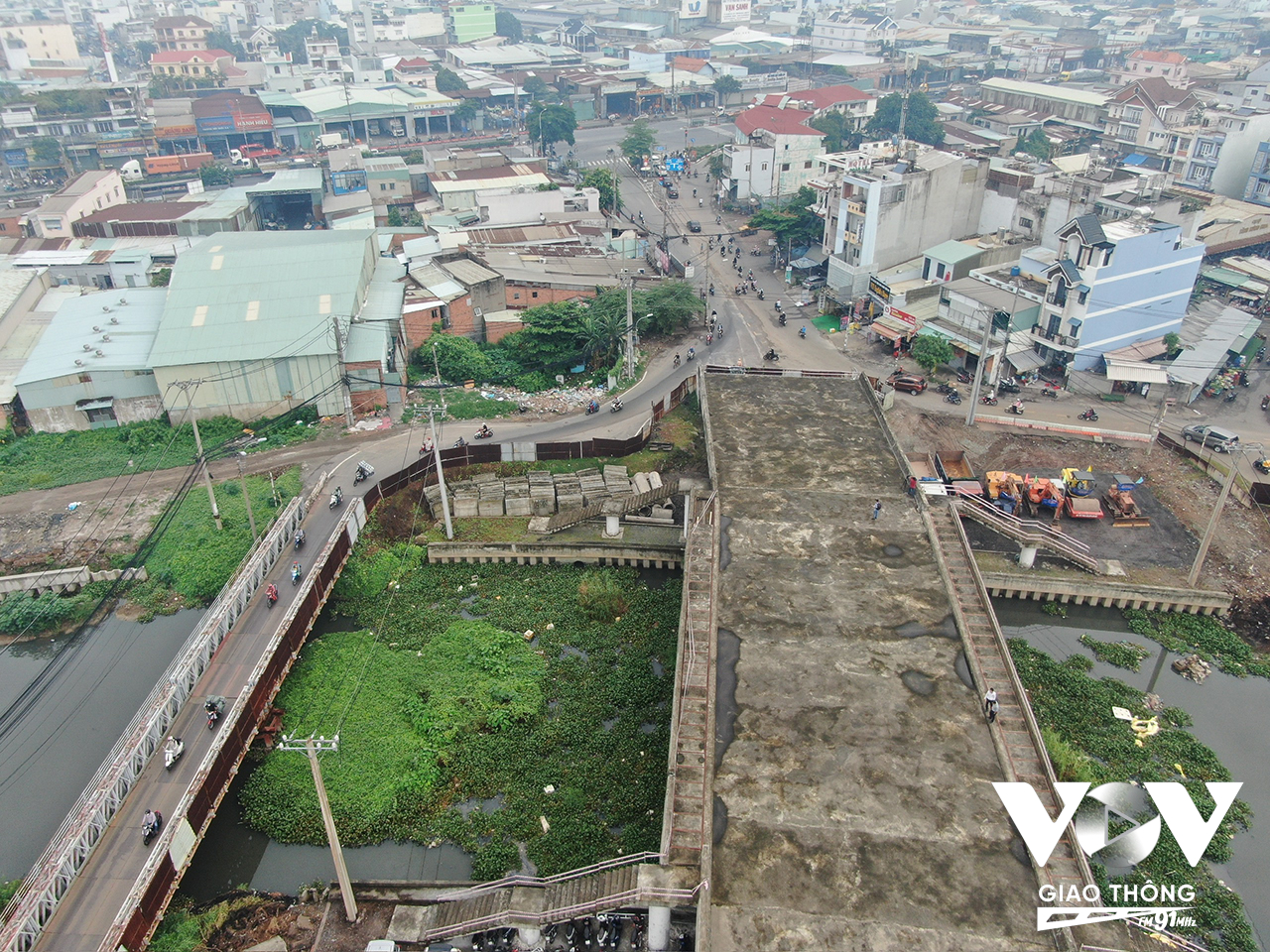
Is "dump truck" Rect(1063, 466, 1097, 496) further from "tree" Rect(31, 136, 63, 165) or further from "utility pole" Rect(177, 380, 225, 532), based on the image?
"tree" Rect(31, 136, 63, 165)

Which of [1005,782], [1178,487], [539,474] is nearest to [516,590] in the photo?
[539,474]

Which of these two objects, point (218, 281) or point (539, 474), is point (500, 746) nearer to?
point (539, 474)

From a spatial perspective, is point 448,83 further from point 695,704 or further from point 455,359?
point 695,704

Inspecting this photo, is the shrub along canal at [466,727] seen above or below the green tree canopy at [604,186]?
below

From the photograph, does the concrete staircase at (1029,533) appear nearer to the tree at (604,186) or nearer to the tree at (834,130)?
the tree at (604,186)

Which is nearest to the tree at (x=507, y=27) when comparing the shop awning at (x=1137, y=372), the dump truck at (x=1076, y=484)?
the shop awning at (x=1137, y=372)

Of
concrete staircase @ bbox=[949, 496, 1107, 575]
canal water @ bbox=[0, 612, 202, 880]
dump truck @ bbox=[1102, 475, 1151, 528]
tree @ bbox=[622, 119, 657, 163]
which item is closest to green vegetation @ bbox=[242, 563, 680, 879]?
canal water @ bbox=[0, 612, 202, 880]
